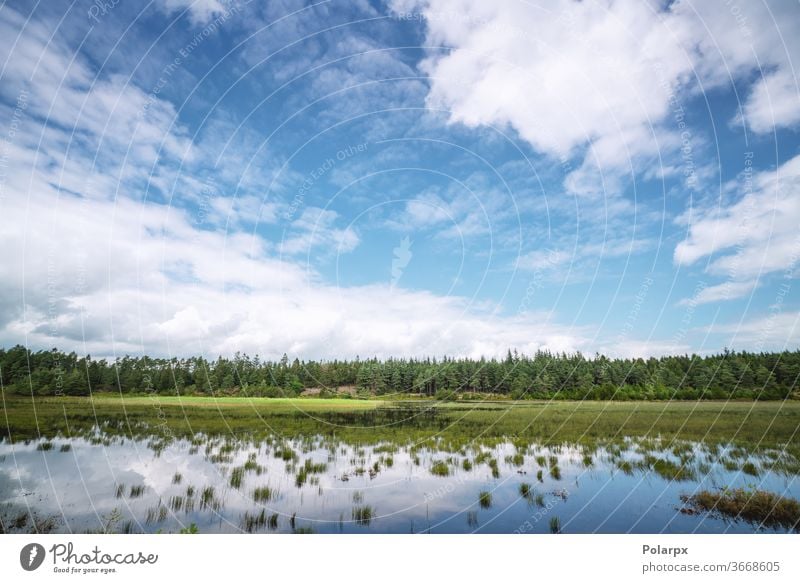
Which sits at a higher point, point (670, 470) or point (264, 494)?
point (264, 494)

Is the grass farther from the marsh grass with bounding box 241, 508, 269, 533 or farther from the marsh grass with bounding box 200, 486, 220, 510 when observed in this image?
the marsh grass with bounding box 200, 486, 220, 510

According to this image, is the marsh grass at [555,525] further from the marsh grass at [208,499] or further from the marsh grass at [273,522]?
the marsh grass at [208,499]

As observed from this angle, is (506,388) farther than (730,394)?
Yes

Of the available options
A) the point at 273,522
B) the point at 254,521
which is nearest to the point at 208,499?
the point at 254,521

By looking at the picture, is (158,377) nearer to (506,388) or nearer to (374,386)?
(374,386)

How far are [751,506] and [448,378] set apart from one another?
92482 mm

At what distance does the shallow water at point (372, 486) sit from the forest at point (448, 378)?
57.7m

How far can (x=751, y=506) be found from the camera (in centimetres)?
1102

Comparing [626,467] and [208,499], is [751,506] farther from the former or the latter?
[208,499]

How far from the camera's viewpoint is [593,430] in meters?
27.6

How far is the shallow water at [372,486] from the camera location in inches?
406
